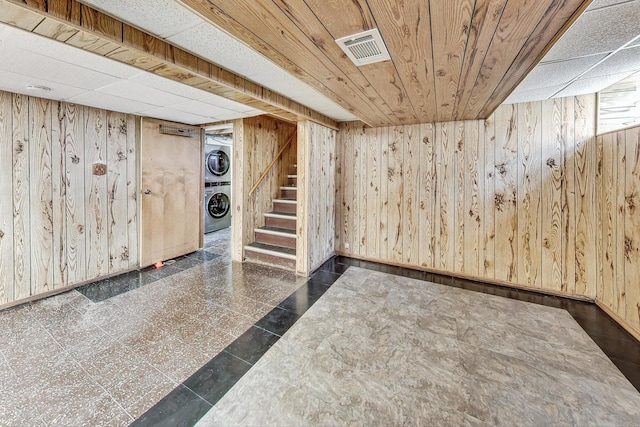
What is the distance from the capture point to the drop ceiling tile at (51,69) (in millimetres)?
1693

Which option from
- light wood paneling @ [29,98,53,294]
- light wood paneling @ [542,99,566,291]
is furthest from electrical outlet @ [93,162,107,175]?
light wood paneling @ [542,99,566,291]

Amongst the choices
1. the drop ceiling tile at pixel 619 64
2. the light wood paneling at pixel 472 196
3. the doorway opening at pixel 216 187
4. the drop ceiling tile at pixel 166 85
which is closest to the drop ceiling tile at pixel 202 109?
the drop ceiling tile at pixel 166 85

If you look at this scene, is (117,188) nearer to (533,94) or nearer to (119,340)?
(119,340)

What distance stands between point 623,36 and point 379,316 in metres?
2.58

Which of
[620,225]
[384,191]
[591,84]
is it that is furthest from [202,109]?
[620,225]

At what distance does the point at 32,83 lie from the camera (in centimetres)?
219

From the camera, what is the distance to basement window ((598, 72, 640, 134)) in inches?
90.7

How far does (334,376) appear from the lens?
1733 mm

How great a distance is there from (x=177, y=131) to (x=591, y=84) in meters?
4.94

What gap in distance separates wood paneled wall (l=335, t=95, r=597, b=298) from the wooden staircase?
2.96 ft

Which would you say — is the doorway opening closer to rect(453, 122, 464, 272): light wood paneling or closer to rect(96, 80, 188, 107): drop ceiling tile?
rect(96, 80, 188, 107): drop ceiling tile

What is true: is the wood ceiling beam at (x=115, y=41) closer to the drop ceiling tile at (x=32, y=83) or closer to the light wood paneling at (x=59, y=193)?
the drop ceiling tile at (x=32, y=83)

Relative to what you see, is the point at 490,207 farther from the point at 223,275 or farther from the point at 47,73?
the point at 47,73

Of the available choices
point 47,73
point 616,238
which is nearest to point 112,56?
point 47,73
